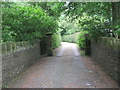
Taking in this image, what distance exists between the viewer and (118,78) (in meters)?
4.53

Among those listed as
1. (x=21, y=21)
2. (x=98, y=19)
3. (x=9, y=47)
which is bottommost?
(x=9, y=47)

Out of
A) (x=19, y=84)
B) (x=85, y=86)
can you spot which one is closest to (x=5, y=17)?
(x=19, y=84)

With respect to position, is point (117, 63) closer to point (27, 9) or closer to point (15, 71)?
point (15, 71)

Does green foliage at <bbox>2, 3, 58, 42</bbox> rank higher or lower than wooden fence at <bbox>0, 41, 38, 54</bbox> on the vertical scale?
higher

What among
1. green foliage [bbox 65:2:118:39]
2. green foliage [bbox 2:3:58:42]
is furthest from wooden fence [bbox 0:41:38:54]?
green foliage [bbox 65:2:118:39]

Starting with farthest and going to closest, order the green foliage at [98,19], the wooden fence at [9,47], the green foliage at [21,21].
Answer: the green foliage at [98,19], the green foliage at [21,21], the wooden fence at [9,47]

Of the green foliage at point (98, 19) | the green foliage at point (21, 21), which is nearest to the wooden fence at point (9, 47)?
the green foliage at point (21, 21)

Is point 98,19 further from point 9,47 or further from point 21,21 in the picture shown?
point 9,47

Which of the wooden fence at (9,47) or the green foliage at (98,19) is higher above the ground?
the green foliage at (98,19)

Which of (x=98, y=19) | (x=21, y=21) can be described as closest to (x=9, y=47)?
(x=21, y=21)

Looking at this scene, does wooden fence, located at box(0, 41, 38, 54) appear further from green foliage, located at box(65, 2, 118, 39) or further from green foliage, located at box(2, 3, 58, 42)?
green foliage, located at box(65, 2, 118, 39)

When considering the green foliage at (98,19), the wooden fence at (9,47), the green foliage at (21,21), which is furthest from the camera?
the green foliage at (98,19)

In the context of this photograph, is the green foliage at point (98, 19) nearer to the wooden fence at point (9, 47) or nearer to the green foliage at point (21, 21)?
the green foliage at point (21, 21)

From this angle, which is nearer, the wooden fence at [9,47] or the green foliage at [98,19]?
the wooden fence at [9,47]
